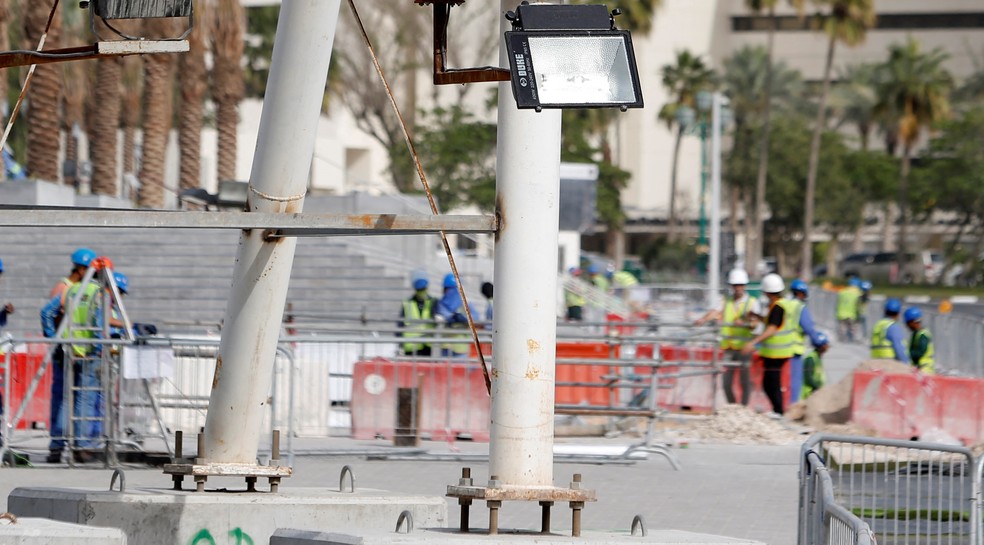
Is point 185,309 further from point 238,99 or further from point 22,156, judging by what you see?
point 22,156

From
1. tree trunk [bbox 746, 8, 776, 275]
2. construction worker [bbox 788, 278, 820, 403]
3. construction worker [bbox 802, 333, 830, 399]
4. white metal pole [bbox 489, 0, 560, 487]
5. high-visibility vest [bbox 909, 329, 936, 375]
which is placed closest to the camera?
white metal pole [bbox 489, 0, 560, 487]

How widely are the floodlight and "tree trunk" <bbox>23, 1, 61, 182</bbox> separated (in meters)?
23.2

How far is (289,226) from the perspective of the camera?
242 inches

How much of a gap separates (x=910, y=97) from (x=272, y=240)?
231 feet

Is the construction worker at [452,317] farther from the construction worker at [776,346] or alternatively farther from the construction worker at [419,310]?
the construction worker at [776,346]

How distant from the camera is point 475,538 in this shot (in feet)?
19.5

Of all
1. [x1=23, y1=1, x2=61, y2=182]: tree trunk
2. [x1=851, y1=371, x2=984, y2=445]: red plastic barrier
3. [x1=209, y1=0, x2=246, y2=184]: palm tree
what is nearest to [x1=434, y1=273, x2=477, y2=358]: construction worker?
[x1=851, y1=371, x2=984, y2=445]: red plastic barrier

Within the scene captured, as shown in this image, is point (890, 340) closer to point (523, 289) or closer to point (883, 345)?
point (883, 345)

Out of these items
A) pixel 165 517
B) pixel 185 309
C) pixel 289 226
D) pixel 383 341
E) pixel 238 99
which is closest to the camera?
pixel 289 226

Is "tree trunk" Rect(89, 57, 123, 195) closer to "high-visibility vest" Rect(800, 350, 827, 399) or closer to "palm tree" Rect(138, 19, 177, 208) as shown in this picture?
"palm tree" Rect(138, 19, 177, 208)

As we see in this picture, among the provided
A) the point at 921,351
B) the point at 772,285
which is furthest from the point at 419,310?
the point at 921,351

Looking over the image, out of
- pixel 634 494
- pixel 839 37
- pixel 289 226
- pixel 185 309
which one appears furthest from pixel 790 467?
pixel 839 37

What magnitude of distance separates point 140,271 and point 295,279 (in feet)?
9.23

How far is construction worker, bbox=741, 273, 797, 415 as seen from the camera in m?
16.5
